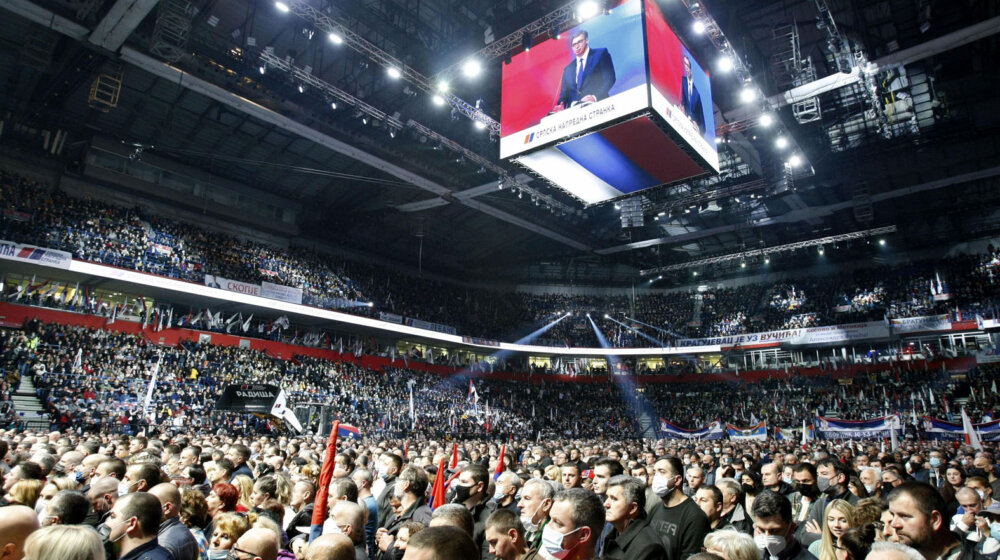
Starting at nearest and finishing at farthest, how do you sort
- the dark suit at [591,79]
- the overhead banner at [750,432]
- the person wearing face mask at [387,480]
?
the person wearing face mask at [387,480] → the dark suit at [591,79] → the overhead banner at [750,432]

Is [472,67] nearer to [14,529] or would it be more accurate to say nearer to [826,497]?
[826,497]

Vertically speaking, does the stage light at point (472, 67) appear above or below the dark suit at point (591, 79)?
above

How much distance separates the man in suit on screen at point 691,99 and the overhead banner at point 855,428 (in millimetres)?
13089

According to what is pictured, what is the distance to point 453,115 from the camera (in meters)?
18.6

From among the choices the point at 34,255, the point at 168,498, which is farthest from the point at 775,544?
the point at 34,255

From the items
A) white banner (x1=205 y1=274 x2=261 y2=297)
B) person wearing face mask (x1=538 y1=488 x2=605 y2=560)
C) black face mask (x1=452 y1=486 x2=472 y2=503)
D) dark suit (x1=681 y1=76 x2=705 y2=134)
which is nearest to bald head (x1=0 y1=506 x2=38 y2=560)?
person wearing face mask (x1=538 y1=488 x2=605 y2=560)

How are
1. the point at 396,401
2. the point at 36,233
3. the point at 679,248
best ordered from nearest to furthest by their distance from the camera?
the point at 36,233, the point at 396,401, the point at 679,248

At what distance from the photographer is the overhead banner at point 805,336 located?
31.5 meters

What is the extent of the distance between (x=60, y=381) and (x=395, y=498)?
17846 millimetres

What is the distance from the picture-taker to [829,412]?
2917 centimetres

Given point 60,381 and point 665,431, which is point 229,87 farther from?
point 665,431

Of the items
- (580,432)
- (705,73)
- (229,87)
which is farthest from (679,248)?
(229,87)

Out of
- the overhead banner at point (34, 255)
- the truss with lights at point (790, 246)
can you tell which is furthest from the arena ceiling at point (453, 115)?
the overhead banner at point (34, 255)

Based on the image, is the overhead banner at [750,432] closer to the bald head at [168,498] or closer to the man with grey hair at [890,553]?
the man with grey hair at [890,553]
